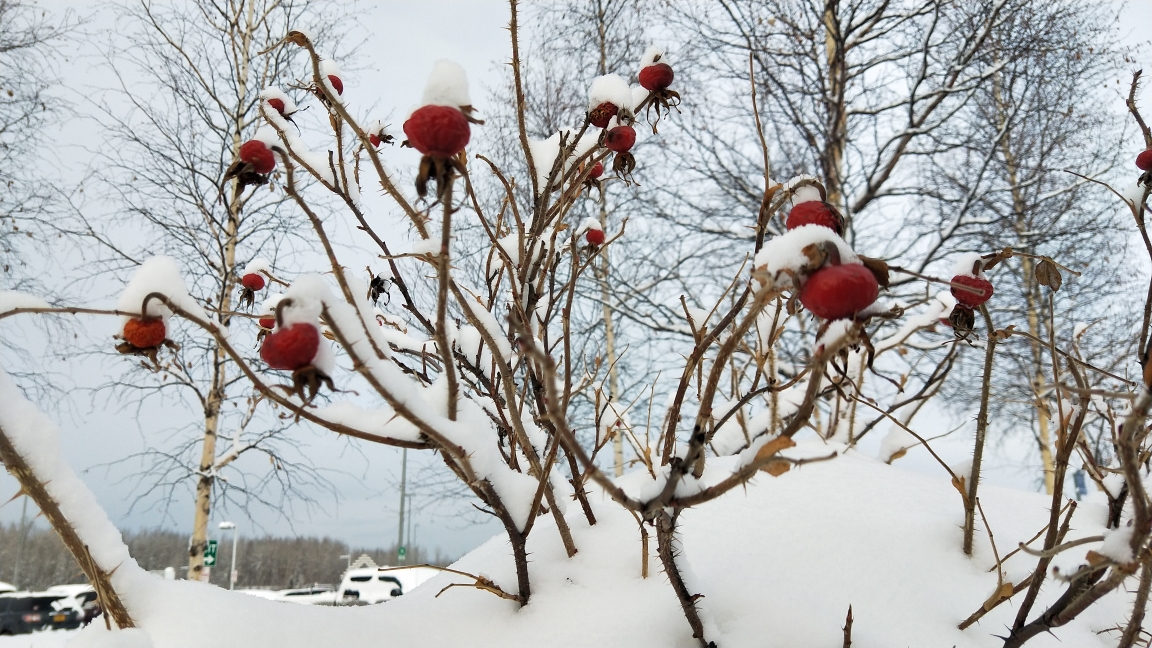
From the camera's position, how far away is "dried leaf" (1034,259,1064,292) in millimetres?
916

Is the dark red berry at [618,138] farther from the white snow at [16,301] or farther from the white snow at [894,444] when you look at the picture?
the white snow at [894,444]

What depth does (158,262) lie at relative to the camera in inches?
28.4

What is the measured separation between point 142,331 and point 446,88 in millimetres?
413

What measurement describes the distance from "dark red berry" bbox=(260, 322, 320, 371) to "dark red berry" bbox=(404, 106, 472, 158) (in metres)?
0.19

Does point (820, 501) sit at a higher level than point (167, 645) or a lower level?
higher

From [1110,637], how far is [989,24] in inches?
216

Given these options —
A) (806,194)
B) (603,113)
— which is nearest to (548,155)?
(603,113)

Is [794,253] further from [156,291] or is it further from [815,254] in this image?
[156,291]

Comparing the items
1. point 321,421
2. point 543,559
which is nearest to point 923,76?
point 543,559

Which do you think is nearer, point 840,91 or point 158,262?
point 158,262

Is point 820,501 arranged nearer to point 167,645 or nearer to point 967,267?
point 967,267

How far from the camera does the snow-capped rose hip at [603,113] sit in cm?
115

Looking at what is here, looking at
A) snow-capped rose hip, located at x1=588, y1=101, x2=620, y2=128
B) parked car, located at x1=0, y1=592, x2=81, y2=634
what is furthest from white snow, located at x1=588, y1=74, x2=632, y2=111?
parked car, located at x1=0, y1=592, x2=81, y2=634

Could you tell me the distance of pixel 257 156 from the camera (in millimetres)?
881
